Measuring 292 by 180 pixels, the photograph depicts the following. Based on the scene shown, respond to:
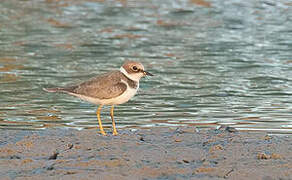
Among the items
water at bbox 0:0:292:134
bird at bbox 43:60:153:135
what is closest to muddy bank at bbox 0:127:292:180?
bird at bbox 43:60:153:135

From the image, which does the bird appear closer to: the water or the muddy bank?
the muddy bank

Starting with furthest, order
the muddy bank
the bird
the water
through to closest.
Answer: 1. the water
2. the bird
3. the muddy bank

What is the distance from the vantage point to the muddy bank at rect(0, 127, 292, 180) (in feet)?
21.4

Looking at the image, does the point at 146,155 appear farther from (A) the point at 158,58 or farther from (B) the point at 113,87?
(A) the point at 158,58

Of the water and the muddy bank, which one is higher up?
the muddy bank

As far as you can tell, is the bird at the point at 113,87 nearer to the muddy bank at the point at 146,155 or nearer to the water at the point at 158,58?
the muddy bank at the point at 146,155

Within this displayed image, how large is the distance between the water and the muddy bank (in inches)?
57.3

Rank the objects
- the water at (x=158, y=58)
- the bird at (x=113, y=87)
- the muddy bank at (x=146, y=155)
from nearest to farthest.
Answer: the muddy bank at (x=146, y=155) < the bird at (x=113, y=87) < the water at (x=158, y=58)

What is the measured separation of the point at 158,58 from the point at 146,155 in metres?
9.06

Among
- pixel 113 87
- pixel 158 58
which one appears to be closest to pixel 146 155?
pixel 113 87

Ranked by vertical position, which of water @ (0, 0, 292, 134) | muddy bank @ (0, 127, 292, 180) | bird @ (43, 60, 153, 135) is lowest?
water @ (0, 0, 292, 134)

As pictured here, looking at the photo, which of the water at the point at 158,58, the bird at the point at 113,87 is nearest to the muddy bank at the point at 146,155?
the bird at the point at 113,87

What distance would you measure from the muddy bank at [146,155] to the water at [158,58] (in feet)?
4.78

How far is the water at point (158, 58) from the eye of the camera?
1044cm
